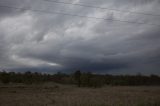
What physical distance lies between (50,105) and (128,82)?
3801 inches

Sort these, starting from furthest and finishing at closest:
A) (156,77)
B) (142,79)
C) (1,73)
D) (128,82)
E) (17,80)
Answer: (156,77)
(142,79)
(128,82)
(17,80)
(1,73)

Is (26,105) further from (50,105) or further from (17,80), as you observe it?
(17,80)

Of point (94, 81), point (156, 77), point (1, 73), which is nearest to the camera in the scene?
point (94, 81)

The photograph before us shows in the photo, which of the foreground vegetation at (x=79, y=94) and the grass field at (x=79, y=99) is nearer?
the grass field at (x=79, y=99)

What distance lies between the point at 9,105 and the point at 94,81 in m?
60.6

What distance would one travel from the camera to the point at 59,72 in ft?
466

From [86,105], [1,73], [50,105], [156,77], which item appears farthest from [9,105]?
[156,77]

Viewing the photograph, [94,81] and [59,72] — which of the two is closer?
[94,81]

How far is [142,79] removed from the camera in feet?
417

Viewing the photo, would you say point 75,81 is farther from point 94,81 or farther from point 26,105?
point 26,105

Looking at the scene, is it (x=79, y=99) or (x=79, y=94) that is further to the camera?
(x=79, y=94)

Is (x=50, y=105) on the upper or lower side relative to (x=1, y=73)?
lower

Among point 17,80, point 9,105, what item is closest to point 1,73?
point 17,80

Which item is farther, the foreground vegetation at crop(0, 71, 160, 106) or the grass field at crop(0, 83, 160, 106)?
the foreground vegetation at crop(0, 71, 160, 106)
